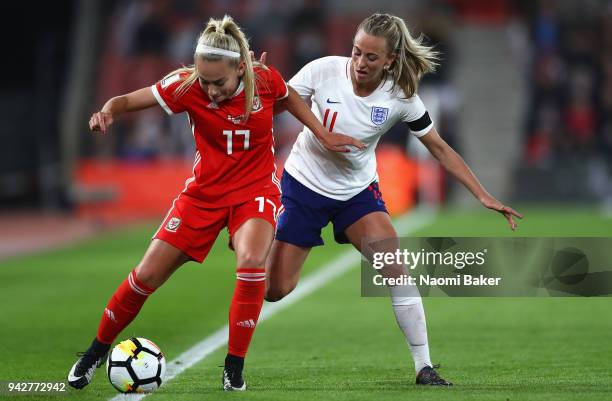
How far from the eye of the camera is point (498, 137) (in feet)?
95.3

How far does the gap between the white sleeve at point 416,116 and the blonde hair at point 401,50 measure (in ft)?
0.18

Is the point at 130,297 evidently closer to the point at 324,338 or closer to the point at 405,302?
the point at 405,302

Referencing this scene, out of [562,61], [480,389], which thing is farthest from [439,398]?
[562,61]

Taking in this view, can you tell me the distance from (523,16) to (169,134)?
847 centimetres

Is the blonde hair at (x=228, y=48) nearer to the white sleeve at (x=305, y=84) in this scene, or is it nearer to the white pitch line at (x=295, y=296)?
the white sleeve at (x=305, y=84)

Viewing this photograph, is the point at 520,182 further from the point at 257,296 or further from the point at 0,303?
the point at 257,296

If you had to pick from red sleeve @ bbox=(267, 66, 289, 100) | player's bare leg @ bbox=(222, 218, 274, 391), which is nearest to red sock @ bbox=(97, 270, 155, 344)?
player's bare leg @ bbox=(222, 218, 274, 391)

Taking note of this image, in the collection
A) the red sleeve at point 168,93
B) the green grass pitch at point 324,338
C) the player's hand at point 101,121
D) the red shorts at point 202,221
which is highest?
the red sleeve at point 168,93

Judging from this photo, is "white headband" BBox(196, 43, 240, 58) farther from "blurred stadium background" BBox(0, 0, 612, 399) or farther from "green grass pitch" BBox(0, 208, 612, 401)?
"blurred stadium background" BBox(0, 0, 612, 399)

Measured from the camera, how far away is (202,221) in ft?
23.7

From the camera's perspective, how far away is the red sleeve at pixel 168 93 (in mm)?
7105

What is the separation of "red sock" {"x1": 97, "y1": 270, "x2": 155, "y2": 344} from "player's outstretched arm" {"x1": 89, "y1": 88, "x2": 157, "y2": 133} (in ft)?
2.91

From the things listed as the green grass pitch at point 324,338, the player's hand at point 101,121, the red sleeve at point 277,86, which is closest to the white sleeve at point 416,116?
the red sleeve at point 277,86

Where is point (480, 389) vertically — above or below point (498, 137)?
above
